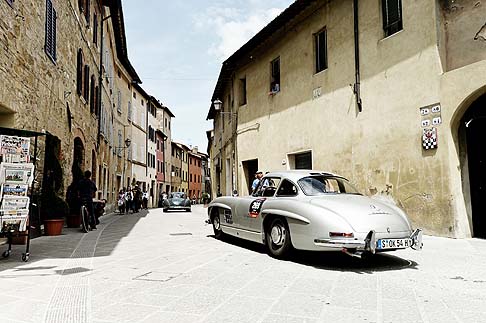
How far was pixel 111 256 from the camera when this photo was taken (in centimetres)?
665

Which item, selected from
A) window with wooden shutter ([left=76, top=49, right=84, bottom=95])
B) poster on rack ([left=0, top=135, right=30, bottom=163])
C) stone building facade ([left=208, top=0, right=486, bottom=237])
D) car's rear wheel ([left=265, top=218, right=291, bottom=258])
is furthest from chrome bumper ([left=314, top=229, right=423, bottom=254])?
window with wooden shutter ([left=76, top=49, right=84, bottom=95])

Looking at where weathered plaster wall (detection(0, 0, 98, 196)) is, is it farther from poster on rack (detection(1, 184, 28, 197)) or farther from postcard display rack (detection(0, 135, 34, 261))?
poster on rack (detection(1, 184, 28, 197))

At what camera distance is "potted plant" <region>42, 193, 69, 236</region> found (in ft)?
31.2

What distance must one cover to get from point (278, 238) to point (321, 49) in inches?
318

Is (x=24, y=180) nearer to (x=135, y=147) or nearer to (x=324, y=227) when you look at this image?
(x=324, y=227)

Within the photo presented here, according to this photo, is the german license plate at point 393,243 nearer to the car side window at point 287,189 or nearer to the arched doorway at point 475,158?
the car side window at point 287,189

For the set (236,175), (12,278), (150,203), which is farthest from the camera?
(150,203)

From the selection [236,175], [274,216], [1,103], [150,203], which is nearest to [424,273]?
[274,216]

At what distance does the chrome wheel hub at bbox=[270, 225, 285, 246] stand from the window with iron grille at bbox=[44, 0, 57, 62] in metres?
7.21

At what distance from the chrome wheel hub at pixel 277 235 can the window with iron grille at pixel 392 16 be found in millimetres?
6158

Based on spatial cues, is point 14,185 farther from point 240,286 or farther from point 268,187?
point 268,187

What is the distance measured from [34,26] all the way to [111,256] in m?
5.51

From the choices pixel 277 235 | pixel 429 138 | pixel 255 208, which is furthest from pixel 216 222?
pixel 429 138

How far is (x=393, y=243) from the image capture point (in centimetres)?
525
